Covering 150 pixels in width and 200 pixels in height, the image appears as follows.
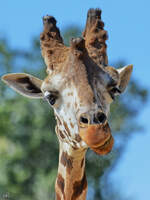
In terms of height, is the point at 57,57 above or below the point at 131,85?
above

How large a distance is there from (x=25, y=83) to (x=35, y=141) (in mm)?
29998

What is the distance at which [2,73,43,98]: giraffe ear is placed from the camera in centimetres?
795

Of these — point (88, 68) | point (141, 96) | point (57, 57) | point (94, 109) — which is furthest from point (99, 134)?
point (141, 96)

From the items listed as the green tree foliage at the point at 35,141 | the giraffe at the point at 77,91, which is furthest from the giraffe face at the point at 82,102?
the green tree foliage at the point at 35,141

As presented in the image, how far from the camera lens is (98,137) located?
20.8 ft

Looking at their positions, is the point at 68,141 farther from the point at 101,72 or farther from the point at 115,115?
the point at 115,115

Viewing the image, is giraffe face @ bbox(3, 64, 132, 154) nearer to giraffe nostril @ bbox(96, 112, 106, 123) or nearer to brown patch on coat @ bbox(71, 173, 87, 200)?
giraffe nostril @ bbox(96, 112, 106, 123)

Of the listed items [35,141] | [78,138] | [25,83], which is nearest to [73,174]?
[78,138]

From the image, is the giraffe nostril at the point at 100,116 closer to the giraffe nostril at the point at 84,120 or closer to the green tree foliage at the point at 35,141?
the giraffe nostril at the point at 84,120

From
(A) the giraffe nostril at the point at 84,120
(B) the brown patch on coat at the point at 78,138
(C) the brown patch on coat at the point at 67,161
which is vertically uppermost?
(A) the giraffe nostril at the point at 84,120

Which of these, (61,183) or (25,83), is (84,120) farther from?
(25,83)

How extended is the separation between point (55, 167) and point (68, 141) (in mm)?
28240

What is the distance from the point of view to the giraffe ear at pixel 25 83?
795cm

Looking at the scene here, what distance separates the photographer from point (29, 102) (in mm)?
38688
